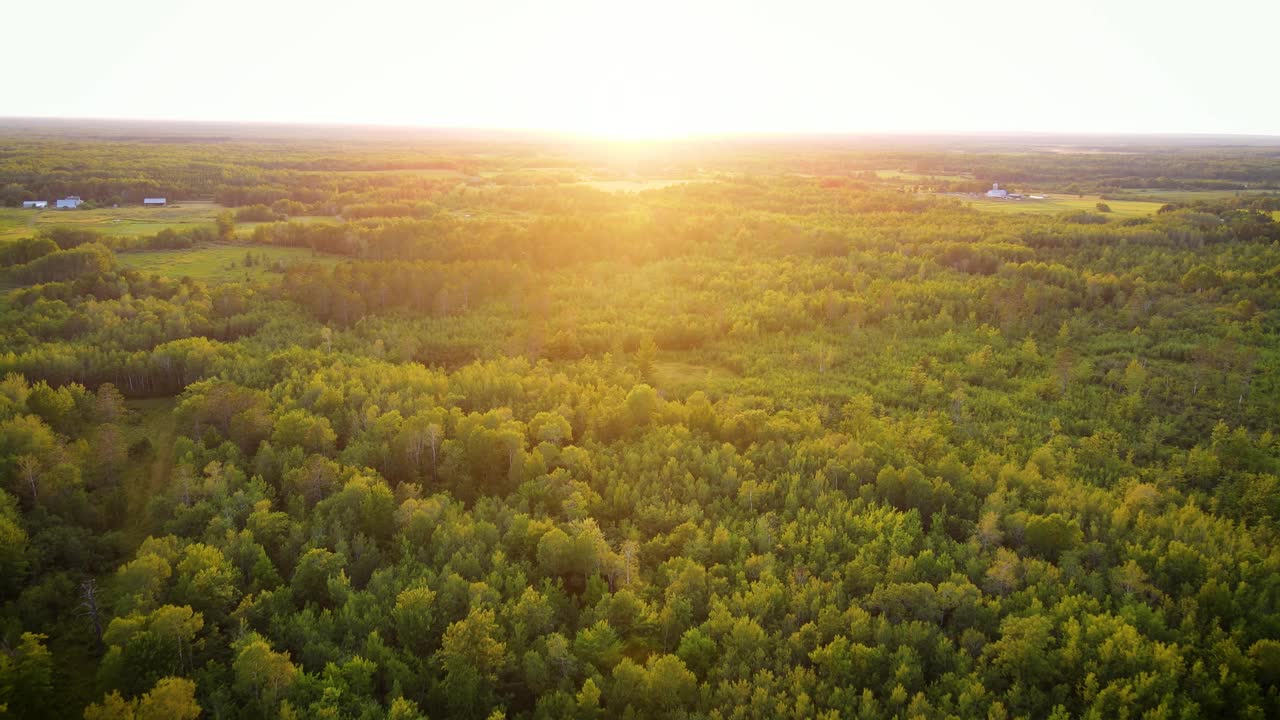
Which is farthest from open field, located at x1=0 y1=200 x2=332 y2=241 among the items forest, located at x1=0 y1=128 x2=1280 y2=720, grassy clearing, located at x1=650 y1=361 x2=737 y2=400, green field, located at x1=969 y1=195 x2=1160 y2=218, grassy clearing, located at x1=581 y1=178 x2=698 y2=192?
green field, located at x1=969 y1=195 x2=1160 y2=218

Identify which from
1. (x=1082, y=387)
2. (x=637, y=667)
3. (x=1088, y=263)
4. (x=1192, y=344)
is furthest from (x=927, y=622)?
(x=1088, y=263)

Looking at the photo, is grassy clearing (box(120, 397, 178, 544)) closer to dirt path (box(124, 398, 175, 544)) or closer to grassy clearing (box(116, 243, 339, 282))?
dirt path (box(124, 398, 175, 544))

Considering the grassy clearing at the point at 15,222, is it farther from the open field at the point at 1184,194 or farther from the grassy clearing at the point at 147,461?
the open field at the point at 1184,194

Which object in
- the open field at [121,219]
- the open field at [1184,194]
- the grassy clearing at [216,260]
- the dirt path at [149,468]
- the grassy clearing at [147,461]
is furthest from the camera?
the open field at [1184,194]

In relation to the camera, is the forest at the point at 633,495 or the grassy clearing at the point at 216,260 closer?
the forest at the point at 633,495

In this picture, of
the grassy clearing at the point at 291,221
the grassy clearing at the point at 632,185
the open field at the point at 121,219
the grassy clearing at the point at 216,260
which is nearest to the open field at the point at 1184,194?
the grassy clearing at the point at 632,185

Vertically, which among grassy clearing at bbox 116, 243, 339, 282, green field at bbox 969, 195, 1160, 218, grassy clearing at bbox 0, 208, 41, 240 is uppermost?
green field at bbox 969, 195, 1160, 218

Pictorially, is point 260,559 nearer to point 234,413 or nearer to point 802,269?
point 234,413
